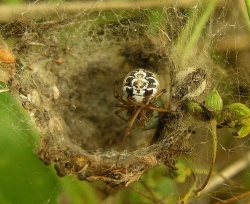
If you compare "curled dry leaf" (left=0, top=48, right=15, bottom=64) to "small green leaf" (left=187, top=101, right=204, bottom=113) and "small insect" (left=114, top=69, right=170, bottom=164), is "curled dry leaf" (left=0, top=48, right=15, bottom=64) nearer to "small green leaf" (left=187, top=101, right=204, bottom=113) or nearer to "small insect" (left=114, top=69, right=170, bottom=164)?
"small insect" (left=114, top=69, right=170, bottom=164)

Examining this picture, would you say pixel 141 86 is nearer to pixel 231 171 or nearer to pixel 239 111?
pixel 239 111

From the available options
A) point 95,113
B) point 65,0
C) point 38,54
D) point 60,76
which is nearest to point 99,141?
point 95,113

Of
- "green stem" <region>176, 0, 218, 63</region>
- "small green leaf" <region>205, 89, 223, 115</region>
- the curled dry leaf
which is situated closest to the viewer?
"small green leaf" <region>205, 89, 223, 115</region>

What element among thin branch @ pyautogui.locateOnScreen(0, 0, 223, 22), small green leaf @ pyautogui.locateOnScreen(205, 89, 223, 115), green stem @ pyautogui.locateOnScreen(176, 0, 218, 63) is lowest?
small green leaf @ pyautogui.locateOnScreen(205, 89, 223, 115)

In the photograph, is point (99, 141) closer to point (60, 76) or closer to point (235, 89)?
point (60, 76)

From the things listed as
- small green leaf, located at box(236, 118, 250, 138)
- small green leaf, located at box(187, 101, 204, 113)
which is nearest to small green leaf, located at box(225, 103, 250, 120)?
small green leaf, located at box(236, 118, 250, 138)

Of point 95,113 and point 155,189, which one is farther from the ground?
point 95,113

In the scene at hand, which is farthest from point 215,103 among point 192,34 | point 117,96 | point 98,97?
point 98,97

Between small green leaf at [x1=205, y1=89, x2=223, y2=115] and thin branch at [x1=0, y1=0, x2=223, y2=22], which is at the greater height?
thin branch at [x1=0, y1=0, x2=223, y2=22]
